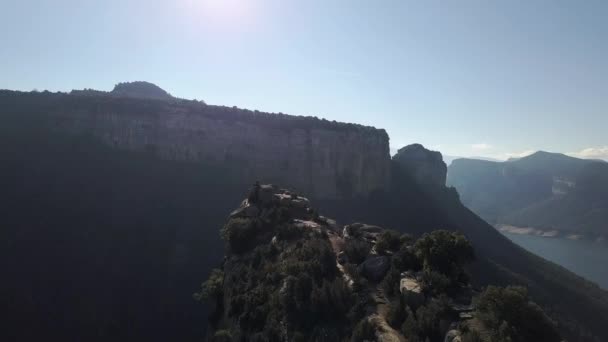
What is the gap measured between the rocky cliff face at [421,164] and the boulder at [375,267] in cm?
7296

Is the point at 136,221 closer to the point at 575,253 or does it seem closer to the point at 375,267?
the point at 375,267

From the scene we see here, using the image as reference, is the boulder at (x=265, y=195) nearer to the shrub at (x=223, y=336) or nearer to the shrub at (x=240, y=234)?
the shrub at (x=240, y=234)

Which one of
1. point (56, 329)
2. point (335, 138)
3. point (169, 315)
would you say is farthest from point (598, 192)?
point (56, 329)

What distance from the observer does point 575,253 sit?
133 m

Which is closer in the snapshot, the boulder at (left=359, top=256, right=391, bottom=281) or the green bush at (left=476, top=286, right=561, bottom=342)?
the green bush at (left=476, top=286, right=561, bottom=342)

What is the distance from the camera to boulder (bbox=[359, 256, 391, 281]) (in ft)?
53.7

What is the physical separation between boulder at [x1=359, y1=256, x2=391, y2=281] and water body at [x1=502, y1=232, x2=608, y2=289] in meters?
117

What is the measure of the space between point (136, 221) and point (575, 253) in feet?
490

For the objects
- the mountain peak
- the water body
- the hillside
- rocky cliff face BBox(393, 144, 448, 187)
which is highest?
the mountain peak

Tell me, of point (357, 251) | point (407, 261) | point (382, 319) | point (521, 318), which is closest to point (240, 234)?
point (357, 251)

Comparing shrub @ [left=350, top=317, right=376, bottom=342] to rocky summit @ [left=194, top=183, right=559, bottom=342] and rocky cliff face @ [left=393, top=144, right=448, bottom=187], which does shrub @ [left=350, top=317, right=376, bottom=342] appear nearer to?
rocky summit @ [left=194, top=183, right=559, bottom=342]

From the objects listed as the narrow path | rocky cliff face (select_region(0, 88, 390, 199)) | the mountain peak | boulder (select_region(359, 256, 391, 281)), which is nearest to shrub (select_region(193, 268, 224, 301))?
A: boulder (select_region(359, 256, 391, 281))

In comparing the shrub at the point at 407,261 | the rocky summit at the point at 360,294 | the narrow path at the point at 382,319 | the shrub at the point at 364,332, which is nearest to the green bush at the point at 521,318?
the rocky summit at the point at 360,294

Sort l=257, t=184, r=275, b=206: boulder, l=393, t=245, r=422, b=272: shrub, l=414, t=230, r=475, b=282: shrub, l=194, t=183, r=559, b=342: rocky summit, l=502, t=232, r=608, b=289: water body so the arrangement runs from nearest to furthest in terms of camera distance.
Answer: l=194, t=183, r=559, b=342: rocky summit
l=414, t=230, r=475, b=282: shrub
l=393, t=245, r=422, b=272: shrub
l=257, t=184, r=275, b=206: boulder
l=502, t=232, r=608, b=289: water body
